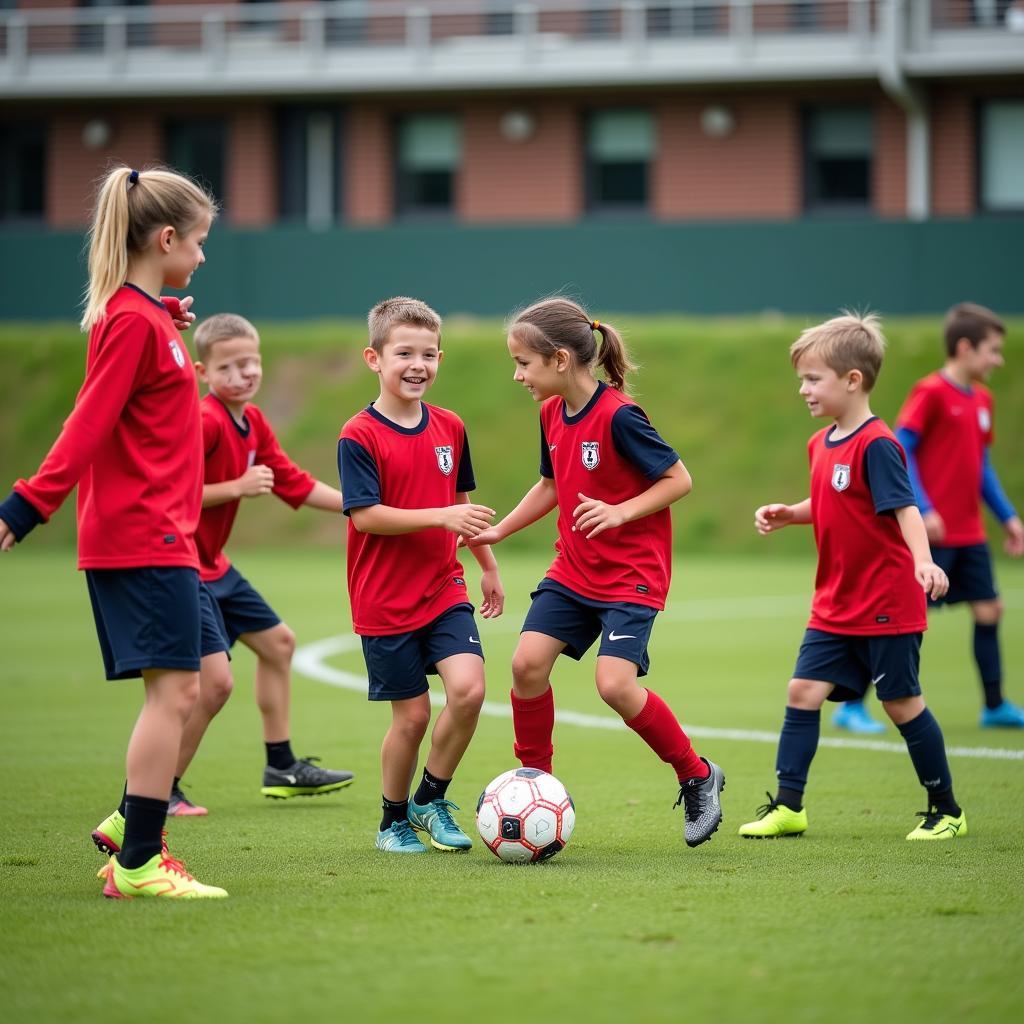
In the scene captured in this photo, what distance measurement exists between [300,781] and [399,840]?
123 cm

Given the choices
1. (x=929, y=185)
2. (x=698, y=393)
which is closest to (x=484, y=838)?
(x=698, y=393)

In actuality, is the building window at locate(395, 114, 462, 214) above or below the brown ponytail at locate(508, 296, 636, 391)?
above

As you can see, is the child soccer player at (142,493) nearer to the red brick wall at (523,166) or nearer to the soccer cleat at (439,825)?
the soccer cleat at (439,825)

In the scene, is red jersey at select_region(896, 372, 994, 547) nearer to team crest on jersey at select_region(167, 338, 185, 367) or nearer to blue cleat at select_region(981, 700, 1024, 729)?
blue cleat at select_region(981, 700, 1024, 729)

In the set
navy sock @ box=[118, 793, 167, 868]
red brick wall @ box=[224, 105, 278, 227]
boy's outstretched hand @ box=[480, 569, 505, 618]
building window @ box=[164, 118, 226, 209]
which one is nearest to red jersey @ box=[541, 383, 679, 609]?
boy's outstretched hand @ box=[480, 569, 505, 618]

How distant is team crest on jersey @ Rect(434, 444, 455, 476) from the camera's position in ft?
18.9

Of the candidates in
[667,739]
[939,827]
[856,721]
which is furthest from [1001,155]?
[667,739]

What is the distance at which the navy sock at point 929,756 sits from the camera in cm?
590

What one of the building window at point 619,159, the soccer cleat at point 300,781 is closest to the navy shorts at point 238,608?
the soccer cleat at point 300,781

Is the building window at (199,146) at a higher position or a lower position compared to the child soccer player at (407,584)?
higher

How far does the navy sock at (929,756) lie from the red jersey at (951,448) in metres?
3.26

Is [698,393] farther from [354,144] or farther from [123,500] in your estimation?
[123,500]

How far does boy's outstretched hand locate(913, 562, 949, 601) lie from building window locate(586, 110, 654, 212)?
25.0 metres

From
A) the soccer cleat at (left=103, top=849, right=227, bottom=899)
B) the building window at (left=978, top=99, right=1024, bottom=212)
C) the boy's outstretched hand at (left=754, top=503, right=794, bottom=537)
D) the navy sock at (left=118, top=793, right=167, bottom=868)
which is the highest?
the building window at (left=978, top=99, right=1024, bottom=212)
